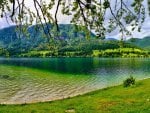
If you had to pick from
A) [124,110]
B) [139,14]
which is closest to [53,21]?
[139,14]

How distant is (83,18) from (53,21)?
25.3 inches

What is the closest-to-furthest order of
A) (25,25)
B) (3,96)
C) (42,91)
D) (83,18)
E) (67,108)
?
1. (83,18)
2. (25,25)
3. (67,108)
4. (3,96)
5. (42,91)

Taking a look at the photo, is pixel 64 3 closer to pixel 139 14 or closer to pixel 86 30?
pixel 86 30

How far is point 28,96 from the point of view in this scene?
54.8 metres

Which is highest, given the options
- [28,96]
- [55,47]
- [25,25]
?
[25,25]

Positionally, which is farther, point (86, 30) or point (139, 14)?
point (86, 30)

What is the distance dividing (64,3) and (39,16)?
0.59m

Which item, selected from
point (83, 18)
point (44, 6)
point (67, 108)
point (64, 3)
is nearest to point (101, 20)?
point (83, 18)

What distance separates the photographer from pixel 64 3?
17.4 ft

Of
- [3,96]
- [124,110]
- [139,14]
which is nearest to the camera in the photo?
[139,14]

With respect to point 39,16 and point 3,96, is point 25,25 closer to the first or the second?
point 39,16

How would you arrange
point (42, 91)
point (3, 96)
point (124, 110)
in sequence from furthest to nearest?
point (42, 91) → point (3, 96) → point (124, 110)

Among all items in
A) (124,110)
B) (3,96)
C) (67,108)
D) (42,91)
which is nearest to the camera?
(124,110)

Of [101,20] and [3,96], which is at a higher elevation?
[101,20]
